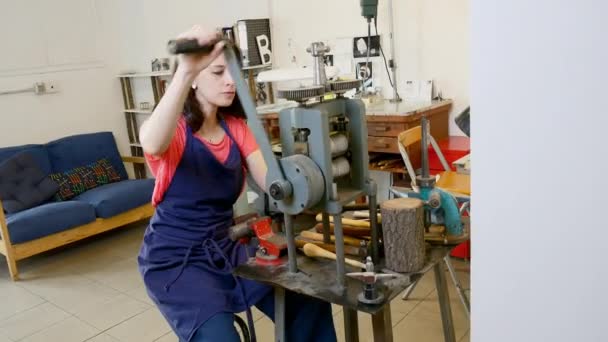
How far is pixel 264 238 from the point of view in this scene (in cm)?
158

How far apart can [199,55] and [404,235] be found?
693 millimetres

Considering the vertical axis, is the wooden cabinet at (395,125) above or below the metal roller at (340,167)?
below

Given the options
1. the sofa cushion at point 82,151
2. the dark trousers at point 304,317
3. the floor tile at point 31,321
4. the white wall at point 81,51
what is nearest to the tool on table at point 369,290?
the dark trousers at point 304,317

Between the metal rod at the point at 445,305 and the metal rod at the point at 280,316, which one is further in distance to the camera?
the metal rod at the point at 445,305

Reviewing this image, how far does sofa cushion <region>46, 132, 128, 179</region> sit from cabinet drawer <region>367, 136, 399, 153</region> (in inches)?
101

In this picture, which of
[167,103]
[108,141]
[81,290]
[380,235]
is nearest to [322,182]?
[380,235]

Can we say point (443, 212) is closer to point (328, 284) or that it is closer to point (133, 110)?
point (328, 284)

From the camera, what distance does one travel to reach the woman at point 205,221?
1.65 m

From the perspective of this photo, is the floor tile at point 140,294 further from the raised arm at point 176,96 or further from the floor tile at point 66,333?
the raised arm at point 176,96

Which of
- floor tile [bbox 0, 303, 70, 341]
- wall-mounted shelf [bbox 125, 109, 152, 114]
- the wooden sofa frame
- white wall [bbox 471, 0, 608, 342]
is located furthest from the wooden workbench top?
wall-mounted shelf [bbox 125, 109, 152, 114]

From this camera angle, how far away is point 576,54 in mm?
721

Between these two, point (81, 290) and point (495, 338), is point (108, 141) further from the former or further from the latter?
point (495, 338)

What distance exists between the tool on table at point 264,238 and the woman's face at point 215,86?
424 millimetres

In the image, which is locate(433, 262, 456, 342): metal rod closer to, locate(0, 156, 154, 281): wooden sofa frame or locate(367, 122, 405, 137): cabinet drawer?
locate(367, 122, 405, 137): cabinet drawer
